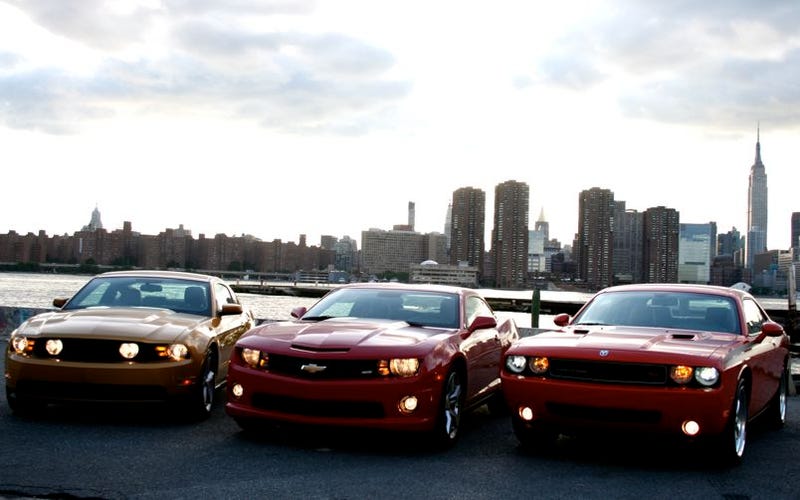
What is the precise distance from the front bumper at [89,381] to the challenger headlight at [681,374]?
160 inches

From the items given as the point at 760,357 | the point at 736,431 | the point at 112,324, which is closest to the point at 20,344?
the point at 112,324

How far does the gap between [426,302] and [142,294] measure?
309 cm

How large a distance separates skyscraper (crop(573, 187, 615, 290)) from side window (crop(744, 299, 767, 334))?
12103cm

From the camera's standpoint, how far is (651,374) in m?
5.89

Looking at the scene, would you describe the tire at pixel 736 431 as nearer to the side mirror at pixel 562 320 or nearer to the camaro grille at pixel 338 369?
the side mirror at pixel 562 320

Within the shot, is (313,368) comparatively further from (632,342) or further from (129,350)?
(632,342)

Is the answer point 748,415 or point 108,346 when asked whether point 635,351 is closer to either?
point 748,415

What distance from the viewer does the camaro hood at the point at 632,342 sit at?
600 centimetres

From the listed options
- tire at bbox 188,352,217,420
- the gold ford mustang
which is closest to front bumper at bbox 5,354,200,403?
the gold ford mustang

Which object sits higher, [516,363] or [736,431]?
[516,363]

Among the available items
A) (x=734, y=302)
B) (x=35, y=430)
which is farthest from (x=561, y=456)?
(x=35, y=430)

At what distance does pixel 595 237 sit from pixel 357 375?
5237 inches

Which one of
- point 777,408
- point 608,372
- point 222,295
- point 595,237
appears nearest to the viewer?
point 608,372

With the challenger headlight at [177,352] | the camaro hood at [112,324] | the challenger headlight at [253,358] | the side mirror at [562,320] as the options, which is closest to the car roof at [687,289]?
the side mirror at [562,320]
